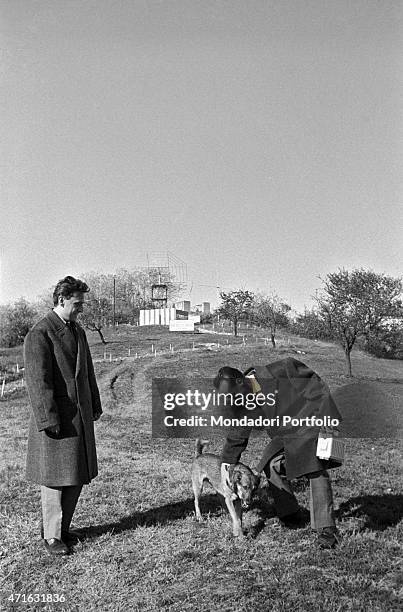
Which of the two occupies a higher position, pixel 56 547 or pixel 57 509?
pixel 57 509

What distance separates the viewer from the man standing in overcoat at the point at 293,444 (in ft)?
12.0

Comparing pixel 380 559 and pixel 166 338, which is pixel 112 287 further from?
pixel 380 559

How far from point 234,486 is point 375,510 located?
1.28 meters

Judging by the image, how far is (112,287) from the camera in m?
4.74

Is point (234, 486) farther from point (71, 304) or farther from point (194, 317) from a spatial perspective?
point (194, 317)

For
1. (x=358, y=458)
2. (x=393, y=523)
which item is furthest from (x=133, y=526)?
(x=358, y=458)

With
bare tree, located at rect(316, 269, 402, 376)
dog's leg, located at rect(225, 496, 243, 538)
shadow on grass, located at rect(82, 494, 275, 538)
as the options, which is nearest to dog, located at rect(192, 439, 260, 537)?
dog's leg, located at rect(225, 496, 243, 538)

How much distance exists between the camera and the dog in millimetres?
3658

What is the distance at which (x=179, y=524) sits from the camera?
153 inches

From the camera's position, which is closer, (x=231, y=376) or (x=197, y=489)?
(x=197, y=489)

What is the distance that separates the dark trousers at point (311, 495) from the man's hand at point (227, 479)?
400 millimetres

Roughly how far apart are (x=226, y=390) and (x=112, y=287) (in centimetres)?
136

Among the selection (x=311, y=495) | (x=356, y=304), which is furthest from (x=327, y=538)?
(x=356, y=304)

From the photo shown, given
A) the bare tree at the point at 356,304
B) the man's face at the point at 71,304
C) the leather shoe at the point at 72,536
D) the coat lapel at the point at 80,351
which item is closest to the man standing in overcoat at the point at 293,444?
the leather shoe at the point at 72,536
